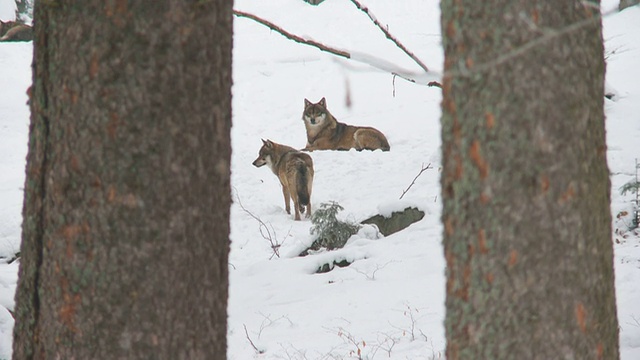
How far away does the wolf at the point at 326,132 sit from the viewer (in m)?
18.7

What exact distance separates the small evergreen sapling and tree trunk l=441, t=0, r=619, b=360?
7774 millimetres

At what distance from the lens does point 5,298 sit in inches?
259

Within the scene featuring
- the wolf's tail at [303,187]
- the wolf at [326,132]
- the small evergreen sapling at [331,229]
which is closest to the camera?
the small evergreen sapling at [331,229]

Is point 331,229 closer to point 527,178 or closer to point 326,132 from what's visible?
point 527,178

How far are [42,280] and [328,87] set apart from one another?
21.9m

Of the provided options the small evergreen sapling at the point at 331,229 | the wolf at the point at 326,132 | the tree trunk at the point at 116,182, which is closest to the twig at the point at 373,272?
the small evergreen sapling at the point at 331,229

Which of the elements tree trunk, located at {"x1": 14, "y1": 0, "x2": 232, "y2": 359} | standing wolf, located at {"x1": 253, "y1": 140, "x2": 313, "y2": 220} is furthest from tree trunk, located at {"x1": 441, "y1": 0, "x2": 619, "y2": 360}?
standing wolf, located at {"x1": 253, "y1": 140, "x2": 313, "y2": 220}

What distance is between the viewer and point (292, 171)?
1365 cm

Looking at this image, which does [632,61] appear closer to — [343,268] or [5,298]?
[343,268]

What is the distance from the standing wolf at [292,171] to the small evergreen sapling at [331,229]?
2664mm

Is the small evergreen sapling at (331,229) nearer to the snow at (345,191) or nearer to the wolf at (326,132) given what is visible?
the snow at (345,191)

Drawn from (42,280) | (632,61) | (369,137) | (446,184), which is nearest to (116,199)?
(42,280)

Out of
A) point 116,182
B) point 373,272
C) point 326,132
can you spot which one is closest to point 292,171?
point 373,272

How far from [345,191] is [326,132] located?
15.1 feet
